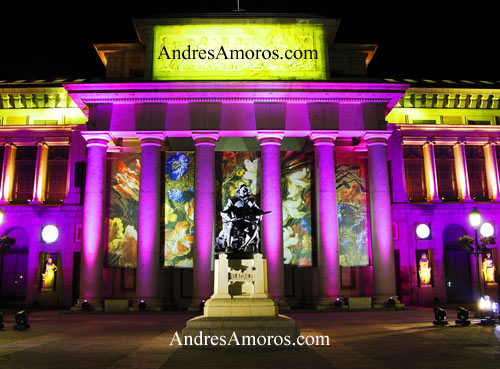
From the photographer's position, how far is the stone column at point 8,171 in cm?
4131

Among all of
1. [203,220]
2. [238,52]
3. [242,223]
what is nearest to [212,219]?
[203,220]

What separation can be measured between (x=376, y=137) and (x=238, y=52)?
11.7m

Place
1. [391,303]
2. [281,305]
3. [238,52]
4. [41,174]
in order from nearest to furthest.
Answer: [281,305] → [391,303] → [238,52] → [41,174]

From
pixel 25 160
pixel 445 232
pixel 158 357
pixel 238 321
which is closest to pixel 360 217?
pixel 445 232

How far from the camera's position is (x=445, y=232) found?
45.3 m

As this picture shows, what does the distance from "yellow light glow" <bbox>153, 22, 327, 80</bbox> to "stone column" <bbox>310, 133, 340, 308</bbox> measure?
5.61m

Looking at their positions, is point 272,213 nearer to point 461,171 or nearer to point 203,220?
point 203,220

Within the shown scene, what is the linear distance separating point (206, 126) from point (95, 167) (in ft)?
27.0

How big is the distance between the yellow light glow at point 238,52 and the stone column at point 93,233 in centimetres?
782

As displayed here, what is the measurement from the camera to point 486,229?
41.6m

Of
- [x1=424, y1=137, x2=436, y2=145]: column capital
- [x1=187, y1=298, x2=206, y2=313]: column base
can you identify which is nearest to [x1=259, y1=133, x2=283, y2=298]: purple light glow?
[x1=187, y1=298, x2=206, y2=313]: column base

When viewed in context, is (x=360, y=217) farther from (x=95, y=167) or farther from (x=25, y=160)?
(x=25, y=160)

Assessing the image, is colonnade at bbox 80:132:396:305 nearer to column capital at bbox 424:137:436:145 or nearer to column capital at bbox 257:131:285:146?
column capital at bbox 257:131:285:146

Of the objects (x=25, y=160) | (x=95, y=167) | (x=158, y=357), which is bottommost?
(x=158, y=357)
